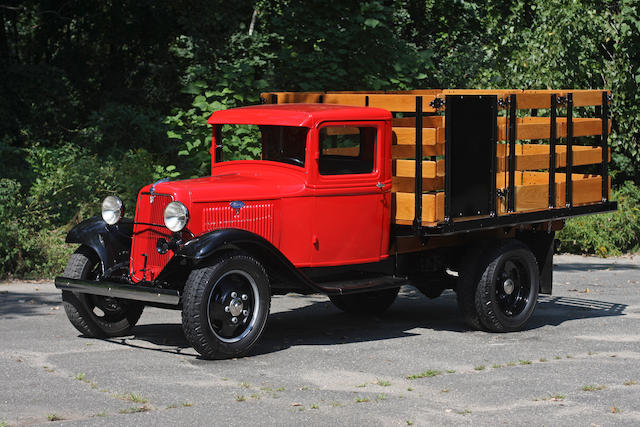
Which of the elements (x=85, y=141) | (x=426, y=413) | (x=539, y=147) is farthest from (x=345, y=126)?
(x=85, y=141)

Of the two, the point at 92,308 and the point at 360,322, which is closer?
the point at 92,308

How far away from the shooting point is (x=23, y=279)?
12.9 metres

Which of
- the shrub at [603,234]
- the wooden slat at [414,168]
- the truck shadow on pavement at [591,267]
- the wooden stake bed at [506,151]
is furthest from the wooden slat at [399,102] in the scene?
the shrub at [603,234]

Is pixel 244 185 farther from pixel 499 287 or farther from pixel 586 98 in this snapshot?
pixel 586 98

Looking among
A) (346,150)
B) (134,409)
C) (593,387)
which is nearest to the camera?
(134,409)

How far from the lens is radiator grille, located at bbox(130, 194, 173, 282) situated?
8781mm

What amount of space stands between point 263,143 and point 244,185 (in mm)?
802

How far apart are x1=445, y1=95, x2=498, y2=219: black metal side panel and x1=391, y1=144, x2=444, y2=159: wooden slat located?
75 millimetres

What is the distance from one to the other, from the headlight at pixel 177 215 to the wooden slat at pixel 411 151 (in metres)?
2.19

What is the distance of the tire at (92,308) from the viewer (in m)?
9.23

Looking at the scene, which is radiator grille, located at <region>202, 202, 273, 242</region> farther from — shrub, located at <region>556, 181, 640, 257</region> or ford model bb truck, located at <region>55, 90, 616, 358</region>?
shrub, located at <region>556, 181, 640, 257</region>

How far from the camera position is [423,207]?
30.6 ft

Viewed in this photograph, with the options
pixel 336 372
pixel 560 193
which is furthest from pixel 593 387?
pixel 560 193

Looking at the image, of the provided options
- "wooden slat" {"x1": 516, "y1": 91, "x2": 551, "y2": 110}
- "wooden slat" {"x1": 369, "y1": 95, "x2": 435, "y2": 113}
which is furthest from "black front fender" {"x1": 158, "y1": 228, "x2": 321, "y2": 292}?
"wooden slat" {"x1": 516, "y1": 91, "x2": 551, "y2": 110}
